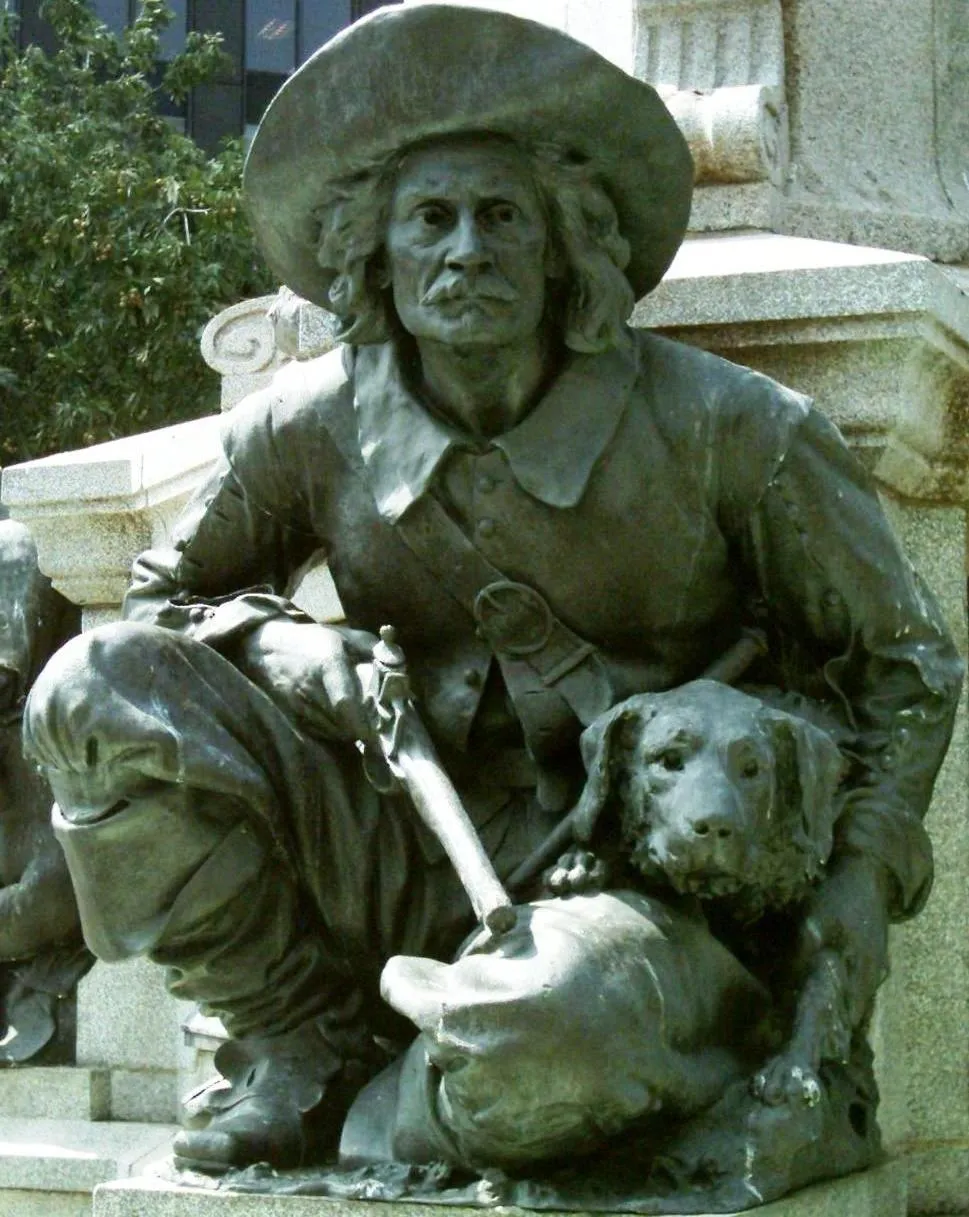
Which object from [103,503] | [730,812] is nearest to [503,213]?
[730,812]

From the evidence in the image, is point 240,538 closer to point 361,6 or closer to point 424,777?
point 424,777

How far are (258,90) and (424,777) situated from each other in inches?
943

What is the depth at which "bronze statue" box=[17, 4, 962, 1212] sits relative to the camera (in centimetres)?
408

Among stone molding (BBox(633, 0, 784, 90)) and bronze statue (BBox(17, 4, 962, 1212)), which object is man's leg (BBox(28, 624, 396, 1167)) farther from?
stone molding (BBox(633, 0, 784, 90))

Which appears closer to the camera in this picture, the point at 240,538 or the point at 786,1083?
the point at 786,1083

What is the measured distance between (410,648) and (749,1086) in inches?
40.3

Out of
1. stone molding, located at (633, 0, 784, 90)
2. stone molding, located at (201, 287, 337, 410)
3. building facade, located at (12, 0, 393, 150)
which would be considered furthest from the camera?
building facade, located at (12, 0, 393, 150)

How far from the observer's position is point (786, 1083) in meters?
3.83

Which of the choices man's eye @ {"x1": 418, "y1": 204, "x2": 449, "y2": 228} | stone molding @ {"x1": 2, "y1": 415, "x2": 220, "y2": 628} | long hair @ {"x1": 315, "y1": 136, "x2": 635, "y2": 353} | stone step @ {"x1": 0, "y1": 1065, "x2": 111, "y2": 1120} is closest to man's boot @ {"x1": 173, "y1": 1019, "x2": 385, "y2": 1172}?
long hair @ {"x1": 315, "y1": 136, "x2": 635, "y2": 353}

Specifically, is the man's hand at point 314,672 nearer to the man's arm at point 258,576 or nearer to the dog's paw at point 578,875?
the man's arm at point 258,576

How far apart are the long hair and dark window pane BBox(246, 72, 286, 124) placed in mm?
22866

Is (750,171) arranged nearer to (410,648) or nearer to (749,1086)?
(410,648)

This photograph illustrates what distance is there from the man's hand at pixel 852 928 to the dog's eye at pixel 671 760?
34 centimetres

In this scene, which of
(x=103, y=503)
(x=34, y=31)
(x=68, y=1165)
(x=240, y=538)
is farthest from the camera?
(x=34, y=31)
